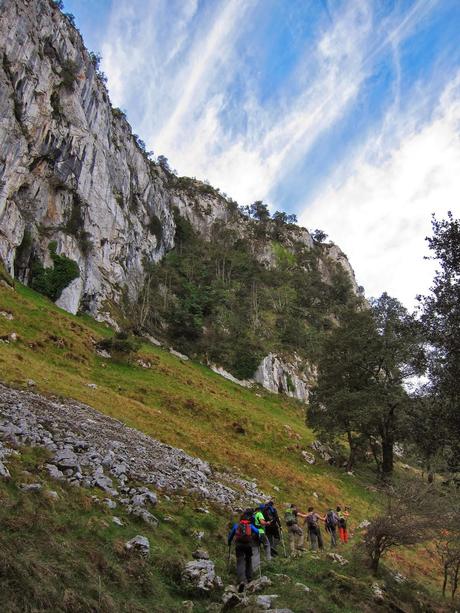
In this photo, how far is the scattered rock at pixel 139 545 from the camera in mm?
9224

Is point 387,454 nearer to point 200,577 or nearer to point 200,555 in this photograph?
point 200,555

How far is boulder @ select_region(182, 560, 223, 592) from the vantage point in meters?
8.98

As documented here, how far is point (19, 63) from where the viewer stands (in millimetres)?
66000

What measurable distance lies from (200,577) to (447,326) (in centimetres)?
1238

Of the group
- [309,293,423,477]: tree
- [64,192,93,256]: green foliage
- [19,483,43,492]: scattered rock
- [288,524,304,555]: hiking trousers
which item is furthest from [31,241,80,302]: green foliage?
[19,483,43,492]: scattered rock

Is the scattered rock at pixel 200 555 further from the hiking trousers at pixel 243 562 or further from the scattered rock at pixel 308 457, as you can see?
the scattered rock at pixel 308 457

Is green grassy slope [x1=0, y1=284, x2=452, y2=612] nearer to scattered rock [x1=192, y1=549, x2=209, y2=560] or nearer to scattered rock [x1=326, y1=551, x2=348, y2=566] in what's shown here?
scattered rock [x1=192, y1=549, x2=209, y2=560]

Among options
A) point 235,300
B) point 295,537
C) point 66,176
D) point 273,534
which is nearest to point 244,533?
point 273,534

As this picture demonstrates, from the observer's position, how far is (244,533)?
421 inches

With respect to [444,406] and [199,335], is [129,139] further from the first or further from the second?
[444,406]

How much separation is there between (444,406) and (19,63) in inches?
3006

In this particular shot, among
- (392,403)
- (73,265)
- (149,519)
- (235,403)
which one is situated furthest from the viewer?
(73,265)

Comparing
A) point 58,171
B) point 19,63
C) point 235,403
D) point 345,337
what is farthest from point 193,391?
point 19,63

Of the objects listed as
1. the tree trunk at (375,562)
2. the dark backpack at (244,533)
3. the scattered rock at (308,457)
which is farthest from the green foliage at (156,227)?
the dark backpack at (244,533)
